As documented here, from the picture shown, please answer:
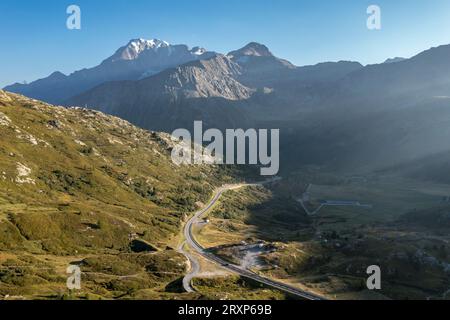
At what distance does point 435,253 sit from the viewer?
175500mm

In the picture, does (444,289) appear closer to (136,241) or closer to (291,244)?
(291,244)
